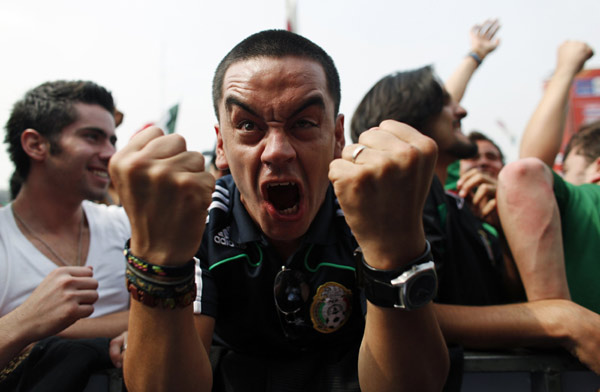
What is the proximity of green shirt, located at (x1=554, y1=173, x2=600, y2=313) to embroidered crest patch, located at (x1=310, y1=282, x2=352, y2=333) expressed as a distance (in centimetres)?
109

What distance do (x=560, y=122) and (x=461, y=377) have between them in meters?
2.05

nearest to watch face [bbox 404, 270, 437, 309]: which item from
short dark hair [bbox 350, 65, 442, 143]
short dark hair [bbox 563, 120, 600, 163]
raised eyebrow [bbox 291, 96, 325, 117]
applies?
raised eyebrow [bbox 291, 96, 325, 117]

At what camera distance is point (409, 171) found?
1.12 m

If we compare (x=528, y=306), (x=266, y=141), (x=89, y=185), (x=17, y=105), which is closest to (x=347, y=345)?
(x=528, y=306)

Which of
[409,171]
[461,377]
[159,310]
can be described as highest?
[409,171]

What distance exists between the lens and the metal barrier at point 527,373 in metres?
1.67

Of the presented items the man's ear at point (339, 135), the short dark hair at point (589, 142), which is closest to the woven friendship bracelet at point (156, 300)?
the man's ear at point (339, 135)

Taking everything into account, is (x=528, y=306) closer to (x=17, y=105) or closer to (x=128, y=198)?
(x=128, y=198)

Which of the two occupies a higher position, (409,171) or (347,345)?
(409,171)

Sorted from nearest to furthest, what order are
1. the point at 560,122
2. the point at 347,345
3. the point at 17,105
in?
the point at 347,345 → the point at 560,122 → the point at 17,105

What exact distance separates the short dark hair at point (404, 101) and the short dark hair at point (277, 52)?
3.62 feet

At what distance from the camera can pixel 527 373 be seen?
1.71 metres

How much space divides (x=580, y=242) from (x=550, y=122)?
1.17 m

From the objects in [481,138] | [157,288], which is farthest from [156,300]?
[481,138]
